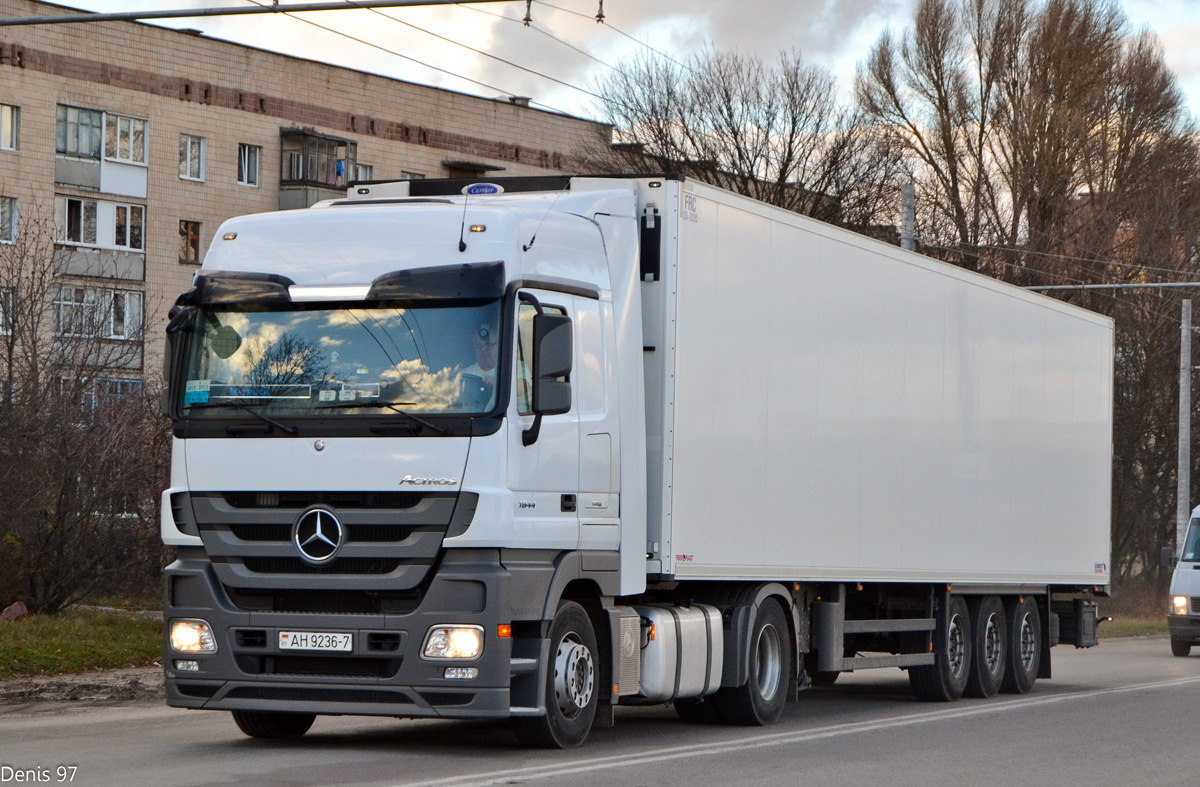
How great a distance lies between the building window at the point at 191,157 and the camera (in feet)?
168

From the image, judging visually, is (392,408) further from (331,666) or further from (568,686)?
(568,686)

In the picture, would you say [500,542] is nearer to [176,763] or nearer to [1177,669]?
[176,763]

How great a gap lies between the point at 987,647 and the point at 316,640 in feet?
28.4

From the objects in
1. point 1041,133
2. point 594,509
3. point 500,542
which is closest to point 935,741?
point 594,509

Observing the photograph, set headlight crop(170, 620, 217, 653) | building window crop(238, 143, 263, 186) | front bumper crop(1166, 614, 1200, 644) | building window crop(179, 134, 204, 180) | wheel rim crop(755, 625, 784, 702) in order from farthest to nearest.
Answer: building window crop(238, 143, 263, 186), building window crop(179, 134, 204, 180), front bumper crop(1166, 614, 1200, 644), wheel rim crop(755, 625, 784, 702), headlight crop(170, 620, 217, 653)

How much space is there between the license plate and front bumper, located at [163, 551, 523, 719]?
4 cm

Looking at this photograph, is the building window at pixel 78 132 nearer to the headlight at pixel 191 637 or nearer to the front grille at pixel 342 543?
the headlight at pixel 191 637

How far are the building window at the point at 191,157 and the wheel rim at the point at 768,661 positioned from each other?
41.4 meters

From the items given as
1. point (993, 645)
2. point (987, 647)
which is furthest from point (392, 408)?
point (993, 645)

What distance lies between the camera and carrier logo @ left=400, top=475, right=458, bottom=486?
9.95 meters

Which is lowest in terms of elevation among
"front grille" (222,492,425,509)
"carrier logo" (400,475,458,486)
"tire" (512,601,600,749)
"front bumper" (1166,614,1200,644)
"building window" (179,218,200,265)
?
"front bumper" (1166,614,1200,644)

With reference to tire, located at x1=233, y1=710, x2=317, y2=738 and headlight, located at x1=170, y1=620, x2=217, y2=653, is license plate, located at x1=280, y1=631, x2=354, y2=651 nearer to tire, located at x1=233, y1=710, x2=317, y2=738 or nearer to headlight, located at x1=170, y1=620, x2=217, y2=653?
headlight, located at x1=170, y1=620, x2=217, y2=653

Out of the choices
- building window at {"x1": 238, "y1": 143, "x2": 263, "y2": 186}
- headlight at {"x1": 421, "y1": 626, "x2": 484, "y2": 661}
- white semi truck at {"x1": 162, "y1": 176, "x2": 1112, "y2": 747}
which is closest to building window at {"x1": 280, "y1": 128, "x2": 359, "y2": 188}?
building window at {"x1": 238, "y1": 143, "x2": 263, "y2": 186}

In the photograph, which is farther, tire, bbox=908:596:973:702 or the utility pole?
the utility pole
